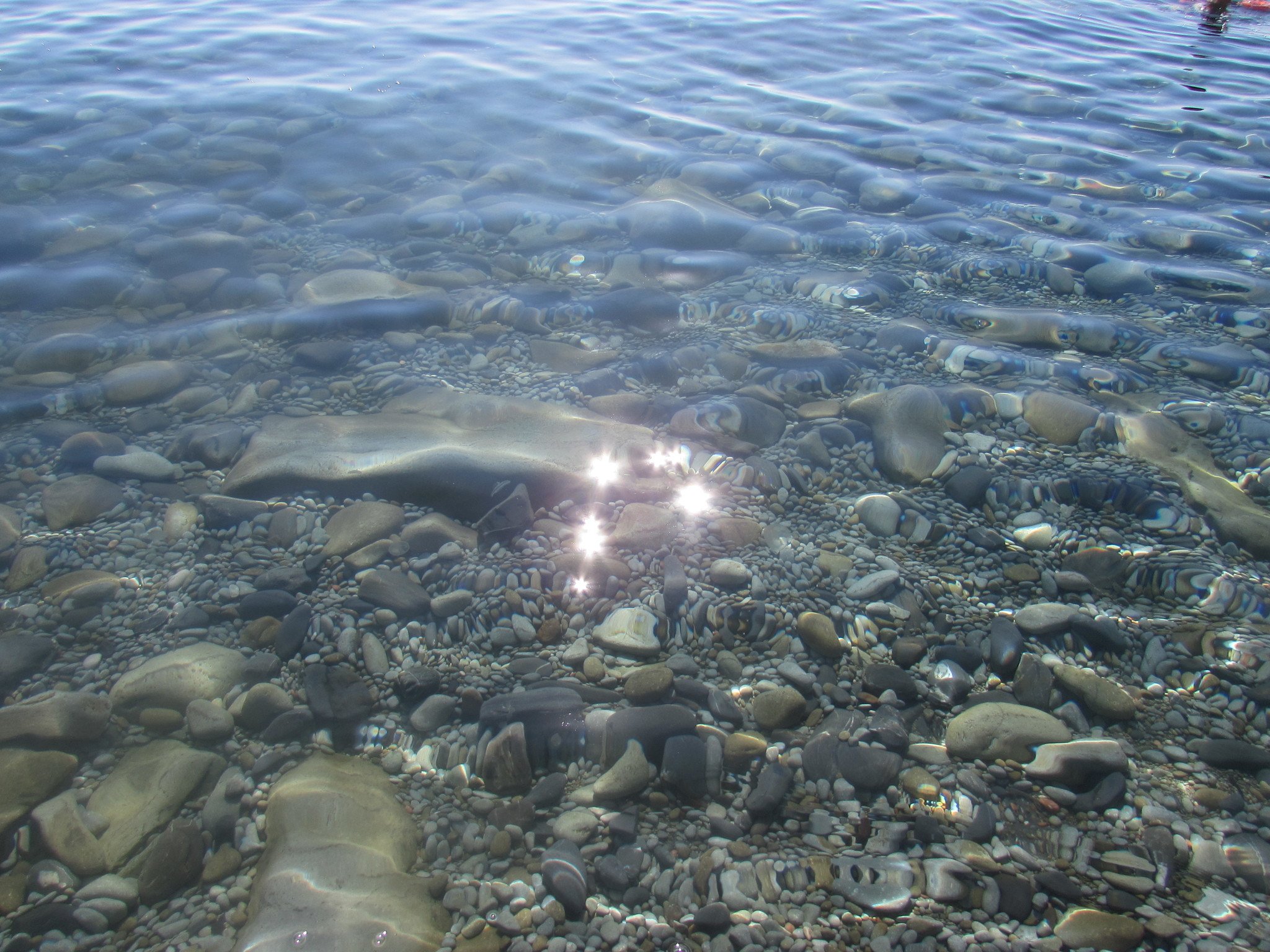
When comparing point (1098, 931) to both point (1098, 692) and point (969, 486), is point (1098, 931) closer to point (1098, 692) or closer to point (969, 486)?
point (1098, 692)

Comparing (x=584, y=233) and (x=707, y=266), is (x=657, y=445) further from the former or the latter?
(x=584, y=233)

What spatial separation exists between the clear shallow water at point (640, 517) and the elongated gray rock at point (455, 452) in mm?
19

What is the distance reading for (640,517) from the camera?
2352 mm

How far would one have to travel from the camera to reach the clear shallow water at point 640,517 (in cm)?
155

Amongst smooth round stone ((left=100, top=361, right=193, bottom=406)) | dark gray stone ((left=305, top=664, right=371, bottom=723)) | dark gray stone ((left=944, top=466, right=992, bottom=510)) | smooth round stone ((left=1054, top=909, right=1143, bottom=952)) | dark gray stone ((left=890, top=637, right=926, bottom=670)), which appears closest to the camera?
smooth round stone ((left=1054, top=909, right=1143, bottom=952))

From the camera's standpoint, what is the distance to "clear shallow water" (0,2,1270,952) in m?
1.55

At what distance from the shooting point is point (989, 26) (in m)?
7.96

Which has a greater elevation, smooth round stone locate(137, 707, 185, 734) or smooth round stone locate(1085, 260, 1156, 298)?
smooth round stone locate(1085, 260, 1156, 298)

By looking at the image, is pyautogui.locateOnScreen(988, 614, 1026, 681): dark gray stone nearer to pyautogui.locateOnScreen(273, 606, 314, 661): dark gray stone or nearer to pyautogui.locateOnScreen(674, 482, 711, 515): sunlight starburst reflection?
pyautogui.locateOnScreen(674, 482, 711, 515): sunlight starburst reflection

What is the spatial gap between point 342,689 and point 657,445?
1.31m

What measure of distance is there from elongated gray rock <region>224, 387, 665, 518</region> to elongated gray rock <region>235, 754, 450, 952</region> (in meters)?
0.94

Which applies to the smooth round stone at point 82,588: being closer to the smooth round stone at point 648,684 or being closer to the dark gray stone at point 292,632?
the dark gray stone at point 292,632

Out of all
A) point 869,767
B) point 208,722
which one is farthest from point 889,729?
point 208,722

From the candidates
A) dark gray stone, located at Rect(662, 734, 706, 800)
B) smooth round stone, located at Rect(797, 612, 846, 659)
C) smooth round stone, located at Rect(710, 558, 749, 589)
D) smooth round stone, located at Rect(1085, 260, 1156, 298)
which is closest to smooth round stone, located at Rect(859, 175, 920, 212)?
smooth round stone, located at Rect(1085, 260, 1156, 298)
